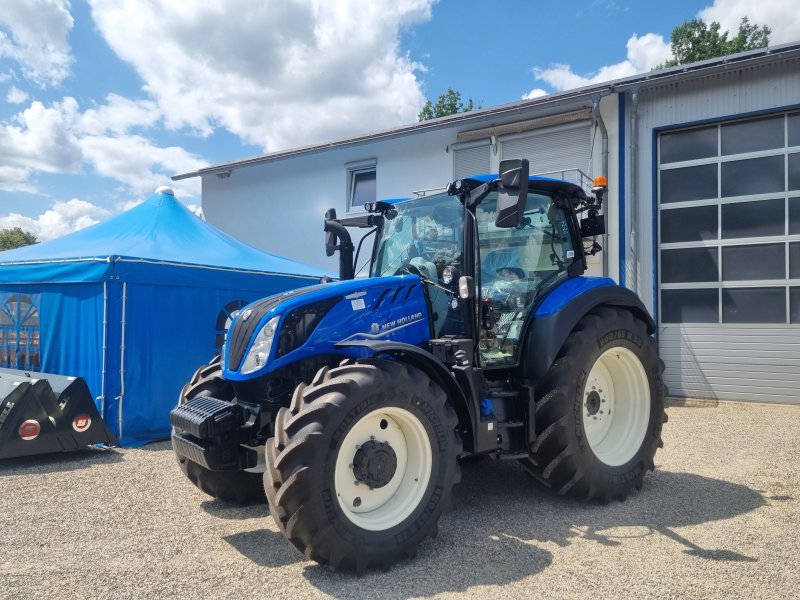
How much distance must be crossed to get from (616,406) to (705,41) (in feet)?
80.7

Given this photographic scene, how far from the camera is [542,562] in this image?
3.50m

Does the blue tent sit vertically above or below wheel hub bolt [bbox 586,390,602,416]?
above

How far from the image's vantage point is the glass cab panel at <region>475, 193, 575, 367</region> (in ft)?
14.8

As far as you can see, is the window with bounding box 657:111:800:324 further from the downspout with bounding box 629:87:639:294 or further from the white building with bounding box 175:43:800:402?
the downspout with bounding box 629:87:639:294

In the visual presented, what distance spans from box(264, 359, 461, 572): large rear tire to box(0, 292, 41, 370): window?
6047 mm

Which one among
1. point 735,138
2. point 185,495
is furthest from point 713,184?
point 185,495

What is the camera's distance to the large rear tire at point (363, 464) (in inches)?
123

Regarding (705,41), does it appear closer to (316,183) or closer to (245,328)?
(316,183)

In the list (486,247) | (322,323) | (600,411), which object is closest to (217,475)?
(322,323)

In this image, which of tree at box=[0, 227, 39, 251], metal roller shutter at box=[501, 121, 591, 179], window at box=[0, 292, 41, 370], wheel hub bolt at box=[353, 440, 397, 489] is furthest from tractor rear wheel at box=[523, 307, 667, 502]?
tree at box=[0, 227, 39, 251]

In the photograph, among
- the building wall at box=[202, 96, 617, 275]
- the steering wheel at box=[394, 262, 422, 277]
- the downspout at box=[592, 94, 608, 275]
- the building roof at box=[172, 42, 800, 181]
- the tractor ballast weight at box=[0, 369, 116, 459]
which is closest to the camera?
the steering wheel at box=[394, 262, 422, 277]

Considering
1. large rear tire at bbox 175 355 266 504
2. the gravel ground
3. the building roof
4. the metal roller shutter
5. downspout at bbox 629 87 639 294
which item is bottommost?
the gravel ground

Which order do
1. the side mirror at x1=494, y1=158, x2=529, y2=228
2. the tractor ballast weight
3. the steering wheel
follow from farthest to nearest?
1. the tractor ballast weight
2. the steering wheel
3. the side mirror at x1=494, y1=158, x2=529, y2=228

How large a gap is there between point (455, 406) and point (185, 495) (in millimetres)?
2417
